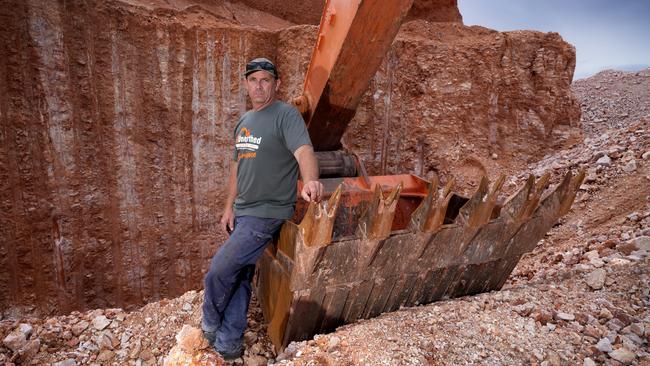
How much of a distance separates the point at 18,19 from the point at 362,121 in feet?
13.7

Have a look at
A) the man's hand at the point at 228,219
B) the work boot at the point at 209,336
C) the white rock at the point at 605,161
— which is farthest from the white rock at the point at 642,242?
the work boot at the point at 209,336

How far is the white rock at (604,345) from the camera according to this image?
2.02 metres

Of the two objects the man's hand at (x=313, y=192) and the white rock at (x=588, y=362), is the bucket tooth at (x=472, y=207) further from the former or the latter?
the man's hand at (x=313, y=192)

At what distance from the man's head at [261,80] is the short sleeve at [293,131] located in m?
0.18

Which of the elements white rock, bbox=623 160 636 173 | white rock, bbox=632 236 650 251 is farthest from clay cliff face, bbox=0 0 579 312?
white rock, bbox=632 236 650 251

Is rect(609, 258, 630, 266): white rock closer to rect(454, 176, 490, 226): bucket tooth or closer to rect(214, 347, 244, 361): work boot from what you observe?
rect(454, 176, 490, 226): bucket tooth

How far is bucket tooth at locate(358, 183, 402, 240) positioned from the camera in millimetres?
2111

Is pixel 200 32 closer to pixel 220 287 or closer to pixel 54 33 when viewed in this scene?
pixel 54 33

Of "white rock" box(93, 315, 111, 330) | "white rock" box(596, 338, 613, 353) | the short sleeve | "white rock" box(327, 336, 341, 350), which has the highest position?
the short sleeve

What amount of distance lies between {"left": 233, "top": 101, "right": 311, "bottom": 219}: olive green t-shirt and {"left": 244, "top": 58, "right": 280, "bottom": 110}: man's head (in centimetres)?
5

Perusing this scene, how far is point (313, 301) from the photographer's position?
232cm

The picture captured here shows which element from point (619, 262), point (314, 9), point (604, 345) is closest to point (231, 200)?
point (604, 345)

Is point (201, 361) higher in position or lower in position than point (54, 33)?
lower

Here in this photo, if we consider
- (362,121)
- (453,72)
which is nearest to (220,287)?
(362,121)
